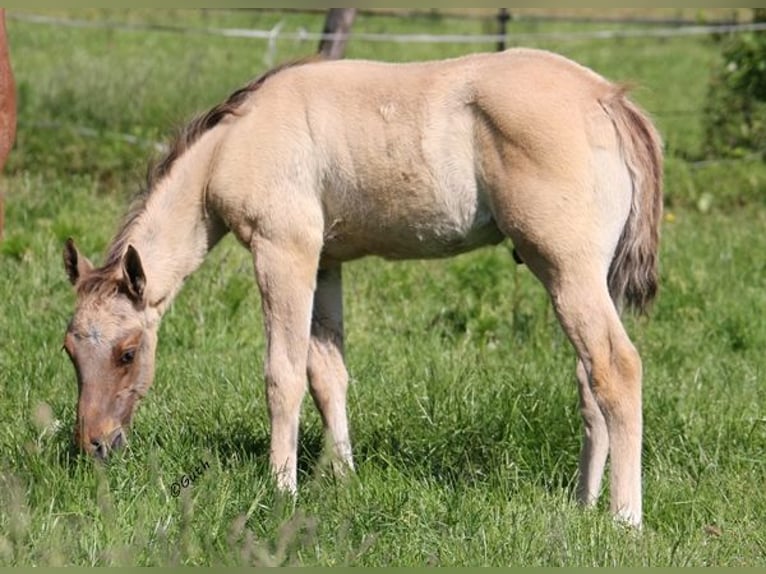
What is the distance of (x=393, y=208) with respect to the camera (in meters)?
5.44

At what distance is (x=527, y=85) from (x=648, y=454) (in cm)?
168

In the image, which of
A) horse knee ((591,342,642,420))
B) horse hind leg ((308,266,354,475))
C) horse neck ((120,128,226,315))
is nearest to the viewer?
horse knee ((591,342,642,420))

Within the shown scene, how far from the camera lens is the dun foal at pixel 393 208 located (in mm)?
5117

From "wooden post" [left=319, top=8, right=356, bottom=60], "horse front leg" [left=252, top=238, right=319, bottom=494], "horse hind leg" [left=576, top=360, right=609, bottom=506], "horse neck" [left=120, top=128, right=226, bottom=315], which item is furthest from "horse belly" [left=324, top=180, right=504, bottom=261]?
"wooden post" [left=319, top=8, right=356, bottom=60]

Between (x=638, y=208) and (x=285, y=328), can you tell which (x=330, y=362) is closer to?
(x=285, y=328)

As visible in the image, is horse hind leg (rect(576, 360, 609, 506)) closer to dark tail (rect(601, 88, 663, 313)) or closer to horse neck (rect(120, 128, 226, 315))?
dark tail (rect(601, 88, 663, 313))

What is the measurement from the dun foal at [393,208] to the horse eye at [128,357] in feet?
0.03

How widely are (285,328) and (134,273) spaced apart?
0.62 meters

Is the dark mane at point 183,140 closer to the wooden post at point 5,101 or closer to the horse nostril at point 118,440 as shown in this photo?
the horse nostril at point 118,440

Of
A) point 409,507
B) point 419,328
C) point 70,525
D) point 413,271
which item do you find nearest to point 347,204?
point 409,507

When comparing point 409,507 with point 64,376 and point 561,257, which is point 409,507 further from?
point 64,376

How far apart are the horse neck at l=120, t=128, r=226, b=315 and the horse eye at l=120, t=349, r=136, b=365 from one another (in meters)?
0.24

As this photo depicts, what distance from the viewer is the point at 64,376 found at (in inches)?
259

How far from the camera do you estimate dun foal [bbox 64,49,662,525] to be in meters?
5.12
